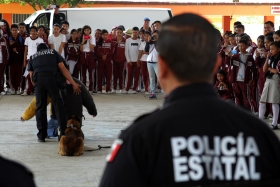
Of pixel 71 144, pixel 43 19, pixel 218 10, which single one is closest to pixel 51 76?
pixel 71 144

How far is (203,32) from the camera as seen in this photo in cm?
205

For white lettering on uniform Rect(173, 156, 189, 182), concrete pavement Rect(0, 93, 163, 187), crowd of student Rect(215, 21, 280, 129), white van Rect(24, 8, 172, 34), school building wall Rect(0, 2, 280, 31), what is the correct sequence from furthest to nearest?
school building wall Rect(0, 2, 280, 31) → white van Rect(24, 8, 172, 34) → crowd of student Rect(215, 21, 280, 129) → concrete pavement Rect(0, 93, 163, 187) → white lettering on uniform Rect(173, 156, 189, 182)

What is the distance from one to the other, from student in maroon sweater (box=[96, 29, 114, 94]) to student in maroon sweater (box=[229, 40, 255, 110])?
5.37 metres

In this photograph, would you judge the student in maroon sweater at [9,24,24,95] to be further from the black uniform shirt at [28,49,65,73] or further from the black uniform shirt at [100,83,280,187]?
the black uniform shirt at [100,83,280,187]

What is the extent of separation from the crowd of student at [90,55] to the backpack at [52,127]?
572 cm

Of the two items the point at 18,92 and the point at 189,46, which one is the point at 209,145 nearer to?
the point at 189,46

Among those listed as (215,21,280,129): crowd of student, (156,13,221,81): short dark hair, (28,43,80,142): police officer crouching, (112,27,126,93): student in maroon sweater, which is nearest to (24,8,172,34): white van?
(112,27,126,93): student in maroon sweater

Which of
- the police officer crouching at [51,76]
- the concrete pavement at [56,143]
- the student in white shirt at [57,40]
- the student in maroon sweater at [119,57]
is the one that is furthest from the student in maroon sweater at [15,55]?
the police officer crouching at [51,76]

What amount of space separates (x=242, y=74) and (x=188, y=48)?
1026 centimetres

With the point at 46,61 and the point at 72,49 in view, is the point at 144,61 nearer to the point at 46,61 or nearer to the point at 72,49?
the point at 72,49

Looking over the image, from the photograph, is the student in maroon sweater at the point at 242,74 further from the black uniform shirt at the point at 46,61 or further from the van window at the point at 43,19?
the van window at the point at 43,19

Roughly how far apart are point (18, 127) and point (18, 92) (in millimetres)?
5967

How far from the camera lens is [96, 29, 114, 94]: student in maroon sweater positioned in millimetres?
16875

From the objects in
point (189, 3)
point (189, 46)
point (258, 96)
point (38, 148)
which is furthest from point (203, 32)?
point (189, 3)
